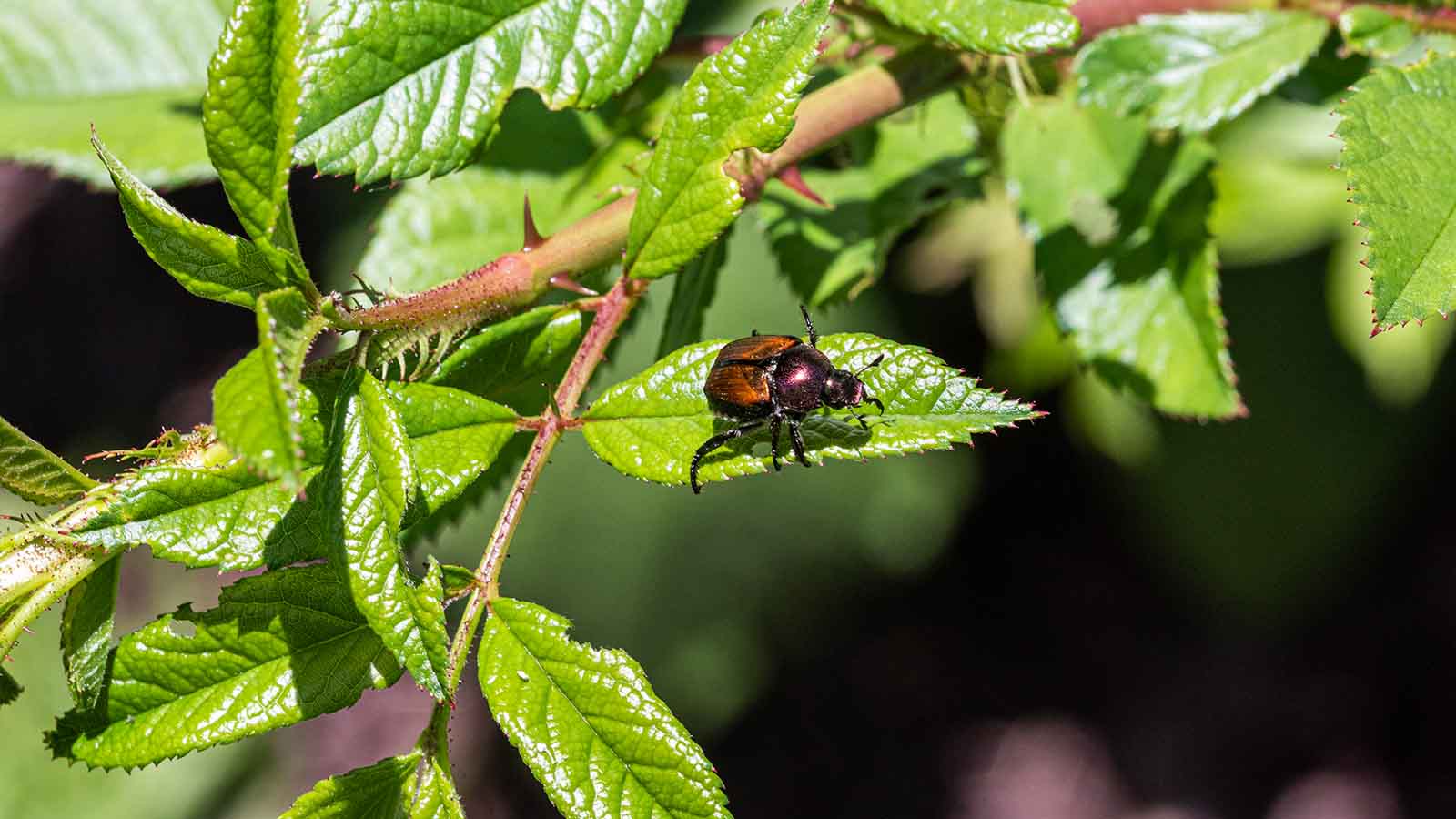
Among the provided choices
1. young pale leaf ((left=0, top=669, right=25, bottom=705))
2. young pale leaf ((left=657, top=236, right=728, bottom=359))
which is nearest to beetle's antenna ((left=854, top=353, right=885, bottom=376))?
young pale leaf ((left=657, top=236, right=728, bottom=359))

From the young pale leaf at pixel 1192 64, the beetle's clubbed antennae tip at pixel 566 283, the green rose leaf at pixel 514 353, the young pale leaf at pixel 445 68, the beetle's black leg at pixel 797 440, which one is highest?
the young pale leaf at pixel 445 68

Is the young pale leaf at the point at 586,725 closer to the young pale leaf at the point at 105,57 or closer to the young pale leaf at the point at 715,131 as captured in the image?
the young pale leaf at the point at 715,131

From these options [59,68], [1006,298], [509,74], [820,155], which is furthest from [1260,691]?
[59,68]

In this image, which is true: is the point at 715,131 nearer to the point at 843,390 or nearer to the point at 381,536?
the point at 843,390

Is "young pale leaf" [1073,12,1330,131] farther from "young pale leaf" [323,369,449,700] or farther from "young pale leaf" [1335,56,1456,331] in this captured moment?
"young pale leaf" [323,369,449,700]

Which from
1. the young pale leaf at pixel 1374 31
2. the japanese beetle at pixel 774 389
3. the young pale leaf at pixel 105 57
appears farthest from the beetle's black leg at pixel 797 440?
the young pale leaf at pixel 105 57

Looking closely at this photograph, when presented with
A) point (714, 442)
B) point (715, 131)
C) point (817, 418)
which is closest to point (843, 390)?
point (817, 418)

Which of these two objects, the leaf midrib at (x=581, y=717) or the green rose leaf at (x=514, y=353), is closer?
the leaf midrib at (x=581, y=717)
